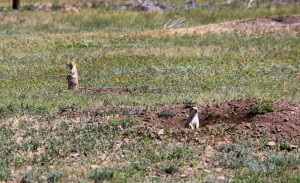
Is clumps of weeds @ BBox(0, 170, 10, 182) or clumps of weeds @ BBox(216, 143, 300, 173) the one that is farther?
clumps of weeds @ BBox(216, 143, 300, 173)

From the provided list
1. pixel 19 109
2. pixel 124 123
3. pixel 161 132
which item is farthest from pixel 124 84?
pixel 161 132

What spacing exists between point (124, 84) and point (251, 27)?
14.6 m

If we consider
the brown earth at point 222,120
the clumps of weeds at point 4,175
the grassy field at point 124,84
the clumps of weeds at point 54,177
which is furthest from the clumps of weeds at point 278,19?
the clumps of weeds at point 4,175

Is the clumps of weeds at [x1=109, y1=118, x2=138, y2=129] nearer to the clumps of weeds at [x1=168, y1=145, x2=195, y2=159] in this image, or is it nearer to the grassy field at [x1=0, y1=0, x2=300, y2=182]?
the grassy field at [x1=0, y1=0, x2=300, y2=182]

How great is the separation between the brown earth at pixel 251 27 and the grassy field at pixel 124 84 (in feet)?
3.62

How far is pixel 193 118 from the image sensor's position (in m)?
10.3

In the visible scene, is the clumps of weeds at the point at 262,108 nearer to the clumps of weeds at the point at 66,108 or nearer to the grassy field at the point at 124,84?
the grassy field at the point at 124,84

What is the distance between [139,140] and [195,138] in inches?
38.8

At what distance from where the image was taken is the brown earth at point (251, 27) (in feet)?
92.7

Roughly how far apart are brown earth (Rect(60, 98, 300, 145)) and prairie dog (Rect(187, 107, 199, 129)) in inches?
7.5

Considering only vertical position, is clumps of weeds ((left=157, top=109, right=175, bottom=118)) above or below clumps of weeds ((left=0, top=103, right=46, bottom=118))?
above

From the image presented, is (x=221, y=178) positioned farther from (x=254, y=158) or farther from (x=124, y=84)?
(x=124, y=84)

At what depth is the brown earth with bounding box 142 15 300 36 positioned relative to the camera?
2825 cm

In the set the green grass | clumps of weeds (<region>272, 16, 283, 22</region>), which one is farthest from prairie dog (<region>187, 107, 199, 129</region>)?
clumps of weeds (<region>272, 16, 283, 22</region>)
